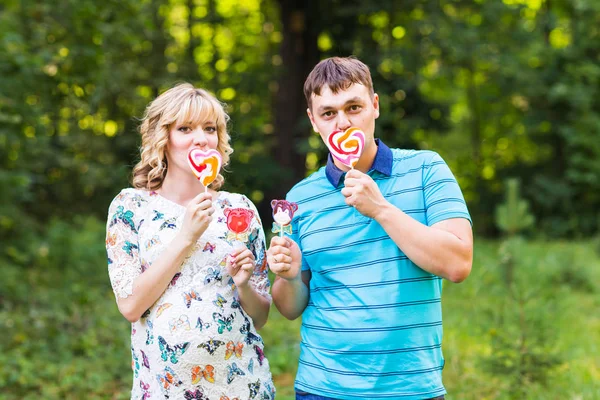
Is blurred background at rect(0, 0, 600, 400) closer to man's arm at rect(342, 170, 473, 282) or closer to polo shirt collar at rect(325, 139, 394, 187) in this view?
polo shirt collar at rect(325, 139, 394, 187)

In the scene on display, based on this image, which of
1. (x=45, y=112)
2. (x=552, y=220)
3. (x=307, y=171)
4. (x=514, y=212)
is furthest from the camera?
(x=552, y=220)

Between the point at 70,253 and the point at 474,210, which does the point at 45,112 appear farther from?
the point at 474,210

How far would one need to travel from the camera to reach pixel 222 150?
97.4 inches

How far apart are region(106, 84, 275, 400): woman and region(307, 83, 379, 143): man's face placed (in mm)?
454

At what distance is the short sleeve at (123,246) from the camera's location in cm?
227

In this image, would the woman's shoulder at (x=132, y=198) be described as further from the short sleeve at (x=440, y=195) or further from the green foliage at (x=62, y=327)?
the green foliage at (x=62, y=327)

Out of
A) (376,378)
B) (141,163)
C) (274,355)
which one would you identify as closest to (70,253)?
(274,355)

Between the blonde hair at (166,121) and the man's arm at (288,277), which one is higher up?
the blonde hair at (166,121)

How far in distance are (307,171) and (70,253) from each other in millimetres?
4397

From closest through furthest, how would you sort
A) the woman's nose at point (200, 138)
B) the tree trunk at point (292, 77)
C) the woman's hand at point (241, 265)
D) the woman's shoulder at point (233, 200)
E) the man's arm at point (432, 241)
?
the man's arm at point (432, 241) < the woman's hand at point (241, 265) < the woman's nose at point (200, 138) < the woman's shoulder at point (233, 200) < the tree trunk at point (292, 77)

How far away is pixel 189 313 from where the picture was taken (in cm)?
225

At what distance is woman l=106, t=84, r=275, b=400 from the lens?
224 centimetres

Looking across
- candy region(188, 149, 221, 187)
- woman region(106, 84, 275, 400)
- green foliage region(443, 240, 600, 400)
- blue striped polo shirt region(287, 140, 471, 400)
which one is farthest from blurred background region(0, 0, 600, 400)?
blue striped polo shirt region(287, 140, 471, 400)

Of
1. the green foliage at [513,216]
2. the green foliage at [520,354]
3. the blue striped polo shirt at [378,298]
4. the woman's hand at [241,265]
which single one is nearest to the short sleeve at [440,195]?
the blue striped polo shirt at [378,298]
